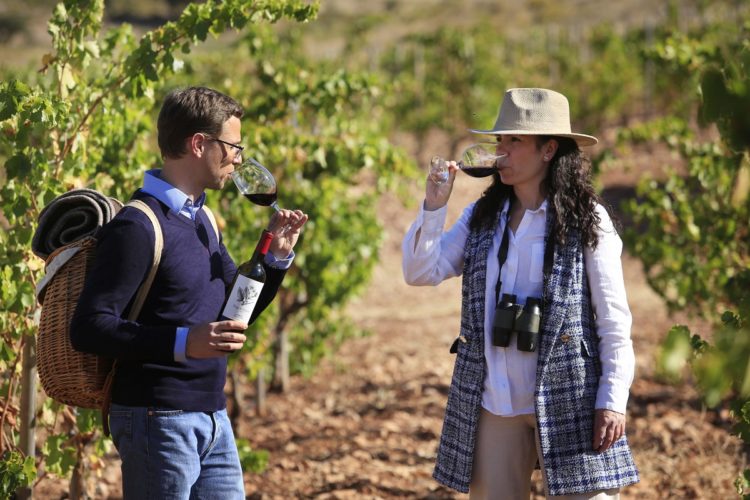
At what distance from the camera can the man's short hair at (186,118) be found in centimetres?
244

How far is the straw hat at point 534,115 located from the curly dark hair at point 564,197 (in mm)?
44

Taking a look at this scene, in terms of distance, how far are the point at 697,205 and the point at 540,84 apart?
1421 cm

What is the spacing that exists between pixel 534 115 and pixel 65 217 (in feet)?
4.38

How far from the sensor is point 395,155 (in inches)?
202

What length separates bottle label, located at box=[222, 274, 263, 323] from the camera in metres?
2.34

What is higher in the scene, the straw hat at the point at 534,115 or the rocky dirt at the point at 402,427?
the straw hat at the point at 534,115

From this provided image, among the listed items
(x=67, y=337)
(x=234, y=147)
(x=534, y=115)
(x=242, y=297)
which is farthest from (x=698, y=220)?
(x=67, y=337)

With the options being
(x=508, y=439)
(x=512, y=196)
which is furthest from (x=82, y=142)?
(x=508, y=439)

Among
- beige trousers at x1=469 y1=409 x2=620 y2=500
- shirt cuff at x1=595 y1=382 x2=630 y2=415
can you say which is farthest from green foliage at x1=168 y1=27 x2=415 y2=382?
shirt cuff at x1=595 y1=382 x2=630 y2=415

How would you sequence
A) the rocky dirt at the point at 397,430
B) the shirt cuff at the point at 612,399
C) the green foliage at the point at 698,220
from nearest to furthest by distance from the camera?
1. the shirt cuff at the point at 612,399
2. the rocky dirt at the point at 397,430
3. the green foliage at the point at 698,220

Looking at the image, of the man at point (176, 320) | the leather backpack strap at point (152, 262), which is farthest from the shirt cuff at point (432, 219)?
the leather backpack strap at point (152, 262)

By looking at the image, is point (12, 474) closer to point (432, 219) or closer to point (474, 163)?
point (432, 219)

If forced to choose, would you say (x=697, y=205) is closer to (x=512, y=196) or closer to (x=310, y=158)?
(x=310, y=158)

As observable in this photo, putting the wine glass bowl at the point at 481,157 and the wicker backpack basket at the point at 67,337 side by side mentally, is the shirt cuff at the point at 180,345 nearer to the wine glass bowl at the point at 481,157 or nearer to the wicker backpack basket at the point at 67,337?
the wicker backpack basket at the point at 67,337
